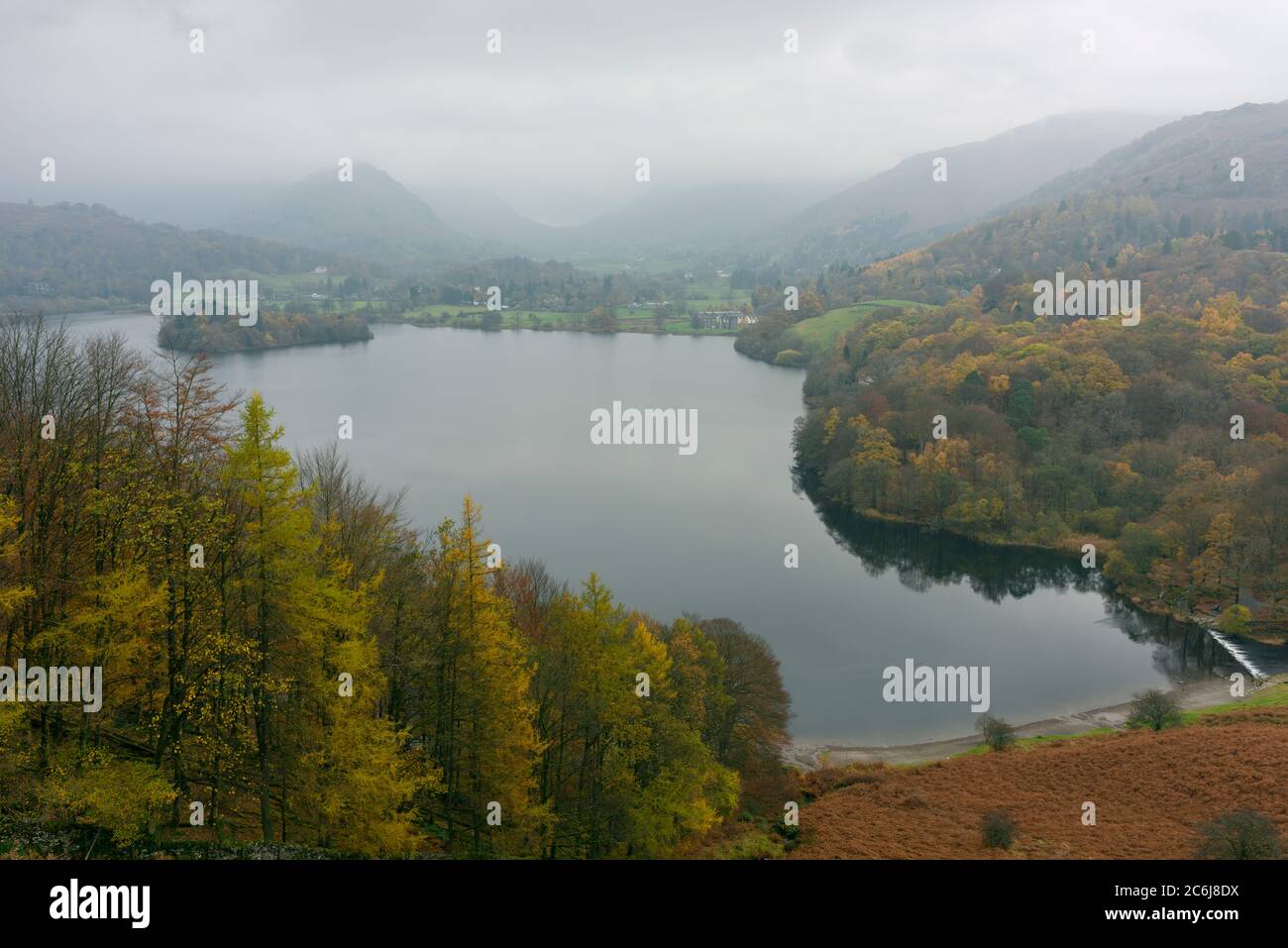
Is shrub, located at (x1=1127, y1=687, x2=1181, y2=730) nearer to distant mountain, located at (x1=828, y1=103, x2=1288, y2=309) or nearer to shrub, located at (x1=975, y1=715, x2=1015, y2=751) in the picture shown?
shrub, located at (x1=975, y1=715, x2=1015, y2=751)

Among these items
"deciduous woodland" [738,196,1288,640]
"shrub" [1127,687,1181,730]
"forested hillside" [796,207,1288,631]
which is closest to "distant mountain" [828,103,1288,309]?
"deciduous woodland" [738,196,1288,640]

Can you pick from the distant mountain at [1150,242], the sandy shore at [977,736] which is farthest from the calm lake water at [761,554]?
the distant mountain at [1150,242]

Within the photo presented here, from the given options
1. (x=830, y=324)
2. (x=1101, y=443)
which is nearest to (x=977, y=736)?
(x=1101, y=443)

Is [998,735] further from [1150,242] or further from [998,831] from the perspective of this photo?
[1150,242]

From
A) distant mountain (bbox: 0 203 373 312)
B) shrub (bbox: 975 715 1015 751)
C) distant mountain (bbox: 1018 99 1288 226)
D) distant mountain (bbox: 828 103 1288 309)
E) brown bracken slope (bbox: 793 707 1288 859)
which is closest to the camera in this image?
brown bracken slope (bbox: 793 707 1288 859)
